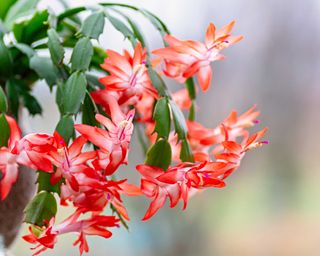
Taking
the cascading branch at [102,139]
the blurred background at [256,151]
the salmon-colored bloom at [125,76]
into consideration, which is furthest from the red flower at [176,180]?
the blurred background at [256,151]

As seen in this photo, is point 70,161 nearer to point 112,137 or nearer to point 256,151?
point 112,137

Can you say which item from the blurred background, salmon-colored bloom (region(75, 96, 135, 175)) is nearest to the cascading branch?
salmon-colored bloom (region(75, 96, 135, 175))

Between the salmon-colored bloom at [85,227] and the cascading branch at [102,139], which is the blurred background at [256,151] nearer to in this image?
the cascading branch at [102,139]

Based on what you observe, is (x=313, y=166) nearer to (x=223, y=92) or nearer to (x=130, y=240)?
(x=223, y=92)

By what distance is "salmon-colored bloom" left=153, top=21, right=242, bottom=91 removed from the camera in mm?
750

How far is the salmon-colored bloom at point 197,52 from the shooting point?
29.5 inches

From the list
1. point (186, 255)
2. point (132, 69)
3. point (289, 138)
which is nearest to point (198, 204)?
point (186, 255)

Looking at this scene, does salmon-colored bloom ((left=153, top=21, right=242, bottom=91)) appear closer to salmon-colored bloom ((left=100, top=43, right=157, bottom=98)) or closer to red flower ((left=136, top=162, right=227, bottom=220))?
salmon-colored bloom ((left=100, top=43, right=157, bottom=98))

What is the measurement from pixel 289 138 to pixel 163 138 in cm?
198

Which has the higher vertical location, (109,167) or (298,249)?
(109,167)

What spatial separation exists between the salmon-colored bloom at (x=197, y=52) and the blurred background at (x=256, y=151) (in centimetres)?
154

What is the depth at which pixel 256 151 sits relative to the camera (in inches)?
103

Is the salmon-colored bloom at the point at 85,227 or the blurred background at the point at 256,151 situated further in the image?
the blurred background at the point at 256,151

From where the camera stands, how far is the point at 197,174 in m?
0.65
